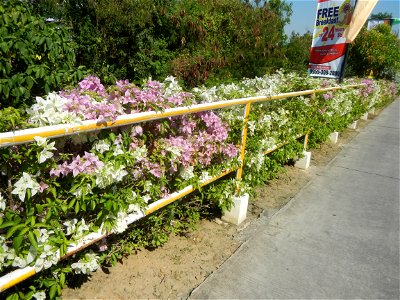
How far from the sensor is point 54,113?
5.63 feet

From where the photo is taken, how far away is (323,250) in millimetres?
3102

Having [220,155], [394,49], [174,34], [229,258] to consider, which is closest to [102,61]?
[174,34]

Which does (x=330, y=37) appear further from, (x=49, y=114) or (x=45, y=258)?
(x=45, y=258)

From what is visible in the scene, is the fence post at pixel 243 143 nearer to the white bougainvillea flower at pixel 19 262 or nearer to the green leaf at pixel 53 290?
the green leaf at pixel 53 290

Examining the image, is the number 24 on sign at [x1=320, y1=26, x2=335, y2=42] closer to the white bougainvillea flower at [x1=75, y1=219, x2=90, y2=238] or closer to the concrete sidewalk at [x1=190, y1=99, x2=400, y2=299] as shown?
the concrete sidewalk at [x1=190, y1=99, x2=400, y2=299]

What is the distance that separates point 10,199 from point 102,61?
534 cm

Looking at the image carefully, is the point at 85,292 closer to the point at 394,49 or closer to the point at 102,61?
the point at 102,61

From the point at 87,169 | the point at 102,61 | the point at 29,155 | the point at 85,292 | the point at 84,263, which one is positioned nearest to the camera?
the point at 29,155

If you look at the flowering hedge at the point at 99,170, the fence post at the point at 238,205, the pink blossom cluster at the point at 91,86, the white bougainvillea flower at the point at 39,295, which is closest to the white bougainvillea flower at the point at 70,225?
the flowering hedge at the point at 99,170

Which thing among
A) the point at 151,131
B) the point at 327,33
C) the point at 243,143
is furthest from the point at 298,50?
the point at 151,131

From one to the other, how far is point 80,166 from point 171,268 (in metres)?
1.29

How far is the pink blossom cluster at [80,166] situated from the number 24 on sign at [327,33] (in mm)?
7940

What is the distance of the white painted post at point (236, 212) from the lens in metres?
3.37

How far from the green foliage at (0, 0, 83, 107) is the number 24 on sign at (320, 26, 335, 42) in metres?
6.90
